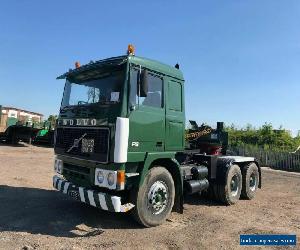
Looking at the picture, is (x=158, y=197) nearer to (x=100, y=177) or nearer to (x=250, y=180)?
(x=100, y=177)

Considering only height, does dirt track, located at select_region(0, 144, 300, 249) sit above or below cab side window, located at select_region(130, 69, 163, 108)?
below

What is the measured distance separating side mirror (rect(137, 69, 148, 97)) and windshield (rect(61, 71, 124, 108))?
0.31 m

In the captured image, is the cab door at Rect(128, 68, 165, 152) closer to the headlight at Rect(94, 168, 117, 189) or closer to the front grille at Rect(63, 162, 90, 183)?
the headlight at Rect(94, 168, 117, 189)

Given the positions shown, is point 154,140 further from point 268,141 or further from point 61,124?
point 268,141

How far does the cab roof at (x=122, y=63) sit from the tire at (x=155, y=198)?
77.5 inches

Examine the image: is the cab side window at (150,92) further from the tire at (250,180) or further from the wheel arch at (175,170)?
the tire at (250,180)

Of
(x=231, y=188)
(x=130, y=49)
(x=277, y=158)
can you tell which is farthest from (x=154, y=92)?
(x=277, y=158)

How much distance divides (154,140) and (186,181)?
5.50ft

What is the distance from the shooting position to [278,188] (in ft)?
39.4

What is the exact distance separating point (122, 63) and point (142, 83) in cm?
51

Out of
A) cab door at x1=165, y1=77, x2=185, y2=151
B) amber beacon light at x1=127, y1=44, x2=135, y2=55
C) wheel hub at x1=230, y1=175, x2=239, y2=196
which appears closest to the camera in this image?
amber beacon light at x1=127, y1=44, x2=135, y2=55

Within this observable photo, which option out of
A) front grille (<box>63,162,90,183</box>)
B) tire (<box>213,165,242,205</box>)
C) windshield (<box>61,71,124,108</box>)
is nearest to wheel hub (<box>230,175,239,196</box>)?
tire (<box>213,165,242,205</box>)

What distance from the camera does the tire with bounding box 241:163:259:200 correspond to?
376 inches

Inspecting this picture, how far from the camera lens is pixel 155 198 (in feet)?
21.0
